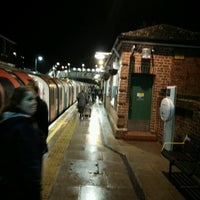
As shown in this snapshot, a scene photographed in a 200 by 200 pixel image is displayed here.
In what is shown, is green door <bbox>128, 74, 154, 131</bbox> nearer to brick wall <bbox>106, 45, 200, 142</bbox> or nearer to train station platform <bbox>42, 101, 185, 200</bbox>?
brick wall <bbox>106, 45, 200, 142</bbox>

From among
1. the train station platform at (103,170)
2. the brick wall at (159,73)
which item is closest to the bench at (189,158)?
the train station platform at (103,170)

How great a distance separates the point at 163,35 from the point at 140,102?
260cm

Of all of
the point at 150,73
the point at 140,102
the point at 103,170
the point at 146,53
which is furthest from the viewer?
the point at 140,102

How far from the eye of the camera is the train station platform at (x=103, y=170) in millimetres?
5328

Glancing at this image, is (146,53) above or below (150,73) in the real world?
above

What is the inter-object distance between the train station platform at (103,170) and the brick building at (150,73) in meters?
0.92

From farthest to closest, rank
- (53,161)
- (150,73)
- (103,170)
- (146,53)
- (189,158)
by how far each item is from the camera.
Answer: (150,73) < (146,53) < (53,161) < (103,170) < (189,158)

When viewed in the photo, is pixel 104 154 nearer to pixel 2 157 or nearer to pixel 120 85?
pixel 120 85

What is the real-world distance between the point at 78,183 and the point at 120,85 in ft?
17.4

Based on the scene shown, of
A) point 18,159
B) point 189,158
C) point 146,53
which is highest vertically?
point 146,53

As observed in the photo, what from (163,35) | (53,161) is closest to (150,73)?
(163,35)

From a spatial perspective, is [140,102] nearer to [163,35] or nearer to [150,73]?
[150,73]

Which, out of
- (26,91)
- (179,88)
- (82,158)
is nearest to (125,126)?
(179,88)

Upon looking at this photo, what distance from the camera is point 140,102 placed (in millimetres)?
10727
